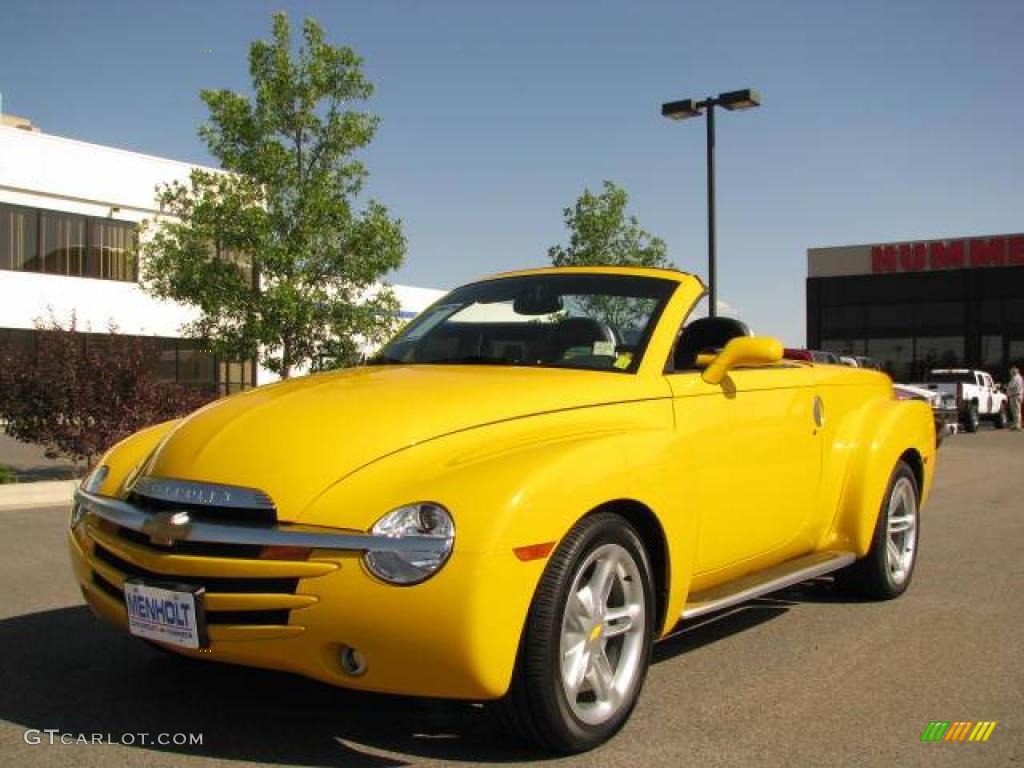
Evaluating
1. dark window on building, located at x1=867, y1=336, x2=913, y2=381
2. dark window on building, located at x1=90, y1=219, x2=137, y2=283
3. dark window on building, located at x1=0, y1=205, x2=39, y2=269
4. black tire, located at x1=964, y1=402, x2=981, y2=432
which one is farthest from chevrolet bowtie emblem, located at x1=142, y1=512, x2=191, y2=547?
Answer: dark window on building, located at x1=867, y1=336, x2=913, y2=381

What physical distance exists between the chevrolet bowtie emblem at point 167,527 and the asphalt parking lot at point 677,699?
2.37 ft

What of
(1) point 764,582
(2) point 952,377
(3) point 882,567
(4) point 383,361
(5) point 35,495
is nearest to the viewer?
(1) point 764,582

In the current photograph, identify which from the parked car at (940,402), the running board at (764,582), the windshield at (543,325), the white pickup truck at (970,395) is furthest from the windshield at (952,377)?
the windshield at (543,325)

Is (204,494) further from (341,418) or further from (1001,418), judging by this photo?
(1001,418)

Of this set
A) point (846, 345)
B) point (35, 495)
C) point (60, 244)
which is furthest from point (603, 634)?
point (846, 345)

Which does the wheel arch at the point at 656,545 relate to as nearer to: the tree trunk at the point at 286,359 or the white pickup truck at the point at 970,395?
the tree trunk at the point at 286,359

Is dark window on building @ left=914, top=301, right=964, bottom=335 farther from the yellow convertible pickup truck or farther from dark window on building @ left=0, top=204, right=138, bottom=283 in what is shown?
the yellow convertible pickup truck

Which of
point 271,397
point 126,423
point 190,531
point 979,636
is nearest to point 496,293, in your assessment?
point 271,397

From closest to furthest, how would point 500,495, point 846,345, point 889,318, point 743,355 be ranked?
point 500,495 < point 743,355 < point 889,318 < point 846,345

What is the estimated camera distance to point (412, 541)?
2.99 meters

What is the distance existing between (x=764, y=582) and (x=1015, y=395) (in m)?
28.0

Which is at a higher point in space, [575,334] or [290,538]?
[575,334]
